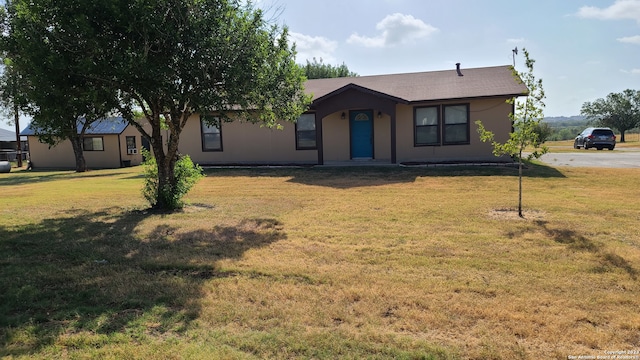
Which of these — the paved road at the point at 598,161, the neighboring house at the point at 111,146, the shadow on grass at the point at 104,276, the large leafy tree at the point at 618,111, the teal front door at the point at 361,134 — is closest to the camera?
the shadow on grass at the point at 104,276

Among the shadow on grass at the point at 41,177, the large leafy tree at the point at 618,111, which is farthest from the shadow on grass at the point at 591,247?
the large leafy tree at the point at 618,111

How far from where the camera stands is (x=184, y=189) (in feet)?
30.6

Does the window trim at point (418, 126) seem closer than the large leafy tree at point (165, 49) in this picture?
No

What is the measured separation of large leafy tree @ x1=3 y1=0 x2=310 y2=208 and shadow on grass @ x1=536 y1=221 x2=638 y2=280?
559cm

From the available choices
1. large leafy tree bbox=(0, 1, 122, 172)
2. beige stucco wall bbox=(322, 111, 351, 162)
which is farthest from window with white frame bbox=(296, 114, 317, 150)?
large leafy tree bbox=(0, 1, 122, 172)

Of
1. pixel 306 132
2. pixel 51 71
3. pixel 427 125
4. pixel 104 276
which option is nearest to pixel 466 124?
pixel 427 125

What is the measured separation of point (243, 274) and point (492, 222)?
4479 mm

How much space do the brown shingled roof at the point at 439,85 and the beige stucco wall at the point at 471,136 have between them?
0.48 metres

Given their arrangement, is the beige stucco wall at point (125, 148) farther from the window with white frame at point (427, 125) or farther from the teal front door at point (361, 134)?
the window with white frame at point (427, 125)

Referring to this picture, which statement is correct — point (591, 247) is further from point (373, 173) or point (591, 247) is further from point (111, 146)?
point (111, 146)

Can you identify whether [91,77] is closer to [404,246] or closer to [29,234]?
[29,234]

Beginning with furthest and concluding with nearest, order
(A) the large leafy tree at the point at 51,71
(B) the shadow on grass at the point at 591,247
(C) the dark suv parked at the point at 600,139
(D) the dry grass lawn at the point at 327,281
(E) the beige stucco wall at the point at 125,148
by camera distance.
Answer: (E) the beige stucco wall at the point at 125,148 < (C) the dark suv parked at the point at 600,139 < (A) the large leafy tree at the point at 51,71 < (B) the shadow on grass at the point at 591,247 < (D) the dry grass lawn at the point at 327,281

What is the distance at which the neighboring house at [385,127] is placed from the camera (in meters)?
16.8

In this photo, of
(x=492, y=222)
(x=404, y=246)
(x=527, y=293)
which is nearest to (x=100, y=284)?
(x=404, y=246)
